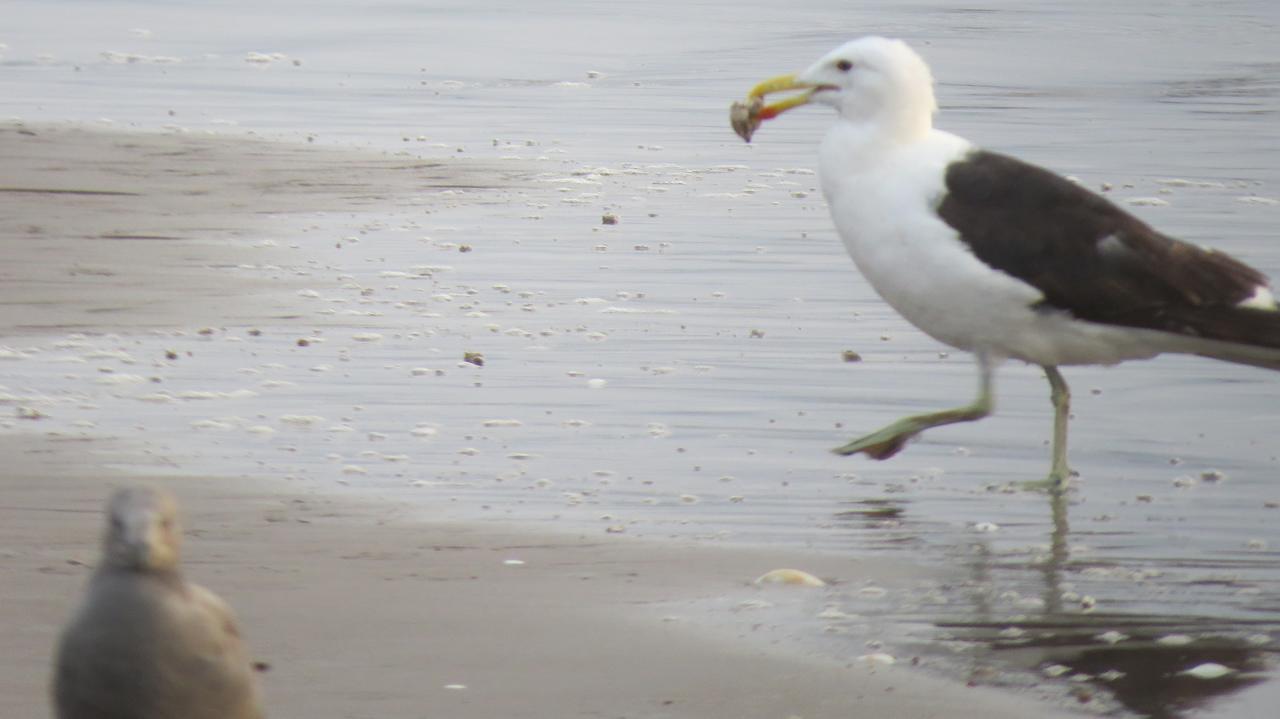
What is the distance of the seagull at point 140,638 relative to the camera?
11.3 feet

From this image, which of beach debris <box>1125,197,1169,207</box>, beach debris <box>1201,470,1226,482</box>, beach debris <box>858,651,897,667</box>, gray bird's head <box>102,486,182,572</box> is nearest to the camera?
gray bird's head <box>102,486,182,572</box>

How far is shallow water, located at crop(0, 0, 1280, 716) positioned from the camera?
5.65m

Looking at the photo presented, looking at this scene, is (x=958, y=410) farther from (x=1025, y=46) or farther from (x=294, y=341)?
(x=1025, y=46)

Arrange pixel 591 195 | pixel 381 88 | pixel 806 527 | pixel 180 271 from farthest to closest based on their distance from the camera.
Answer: pixel 381 88 → pixel 591 195 → pixel 180 271 → pixel 806 527

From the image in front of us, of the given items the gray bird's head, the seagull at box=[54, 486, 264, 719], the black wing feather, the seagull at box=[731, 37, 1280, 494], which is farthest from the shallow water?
the gray bird's head

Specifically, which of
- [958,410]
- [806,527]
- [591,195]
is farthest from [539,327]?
[591,195]

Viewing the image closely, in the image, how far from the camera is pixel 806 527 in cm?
612

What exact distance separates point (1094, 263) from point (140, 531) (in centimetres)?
414

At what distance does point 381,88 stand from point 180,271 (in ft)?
26.5

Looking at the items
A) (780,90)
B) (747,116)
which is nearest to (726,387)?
(747,116)

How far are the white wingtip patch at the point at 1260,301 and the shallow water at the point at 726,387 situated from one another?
0.53 meters

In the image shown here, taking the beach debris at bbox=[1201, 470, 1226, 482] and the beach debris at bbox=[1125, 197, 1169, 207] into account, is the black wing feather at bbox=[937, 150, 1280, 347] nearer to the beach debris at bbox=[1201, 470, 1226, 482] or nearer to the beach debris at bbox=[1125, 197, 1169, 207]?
the beach debris at bbox=[1201, 470, 1226, 482]

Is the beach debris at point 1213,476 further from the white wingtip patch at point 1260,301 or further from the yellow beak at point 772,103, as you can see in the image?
the yellow beak at point 772,103

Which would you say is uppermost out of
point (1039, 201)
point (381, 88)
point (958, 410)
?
point (381, 88)
